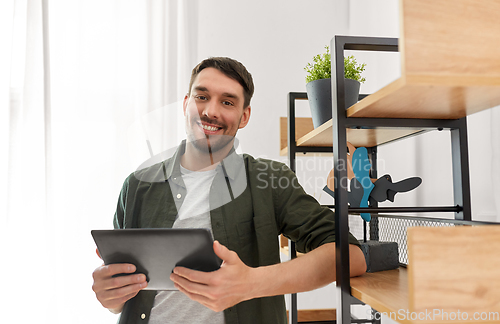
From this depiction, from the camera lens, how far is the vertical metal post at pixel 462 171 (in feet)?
2.43

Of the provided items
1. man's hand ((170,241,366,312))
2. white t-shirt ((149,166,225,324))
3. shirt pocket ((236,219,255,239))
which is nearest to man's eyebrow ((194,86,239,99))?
white t-shirt ((149,166,225,324))

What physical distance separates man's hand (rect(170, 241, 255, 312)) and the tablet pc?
0.05 feet

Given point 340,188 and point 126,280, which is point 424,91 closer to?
point 340,188

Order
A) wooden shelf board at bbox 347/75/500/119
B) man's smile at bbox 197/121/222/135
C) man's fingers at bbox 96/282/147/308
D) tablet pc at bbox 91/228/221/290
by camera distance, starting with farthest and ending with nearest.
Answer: man's smile at bbox 197/121/222/135, man's fingers at bbox 96/282/147/308, tablet pc at bbox 91/228/221/290, wooden shelf board at bbox 347/75/500/119

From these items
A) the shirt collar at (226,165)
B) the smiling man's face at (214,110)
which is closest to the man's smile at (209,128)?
the smiling man's face at (214,110)

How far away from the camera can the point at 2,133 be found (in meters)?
1.58

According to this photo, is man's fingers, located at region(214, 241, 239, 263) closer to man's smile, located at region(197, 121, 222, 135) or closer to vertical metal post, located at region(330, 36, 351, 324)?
vertical metal post, located at region(330, 36, 351, 324)

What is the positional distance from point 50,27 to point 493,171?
1831mm

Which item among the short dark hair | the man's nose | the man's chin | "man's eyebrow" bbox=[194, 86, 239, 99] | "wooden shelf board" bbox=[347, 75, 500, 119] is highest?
the short dark hair

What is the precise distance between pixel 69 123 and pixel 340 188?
1.40 meters

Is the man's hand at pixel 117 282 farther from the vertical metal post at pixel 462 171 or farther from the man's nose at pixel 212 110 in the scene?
the vertical metal post at pixel 462 171

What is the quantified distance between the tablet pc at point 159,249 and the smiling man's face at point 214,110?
0.42 m

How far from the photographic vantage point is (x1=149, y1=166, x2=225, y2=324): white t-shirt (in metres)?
0.92

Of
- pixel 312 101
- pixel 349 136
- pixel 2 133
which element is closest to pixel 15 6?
pixel 2 133
